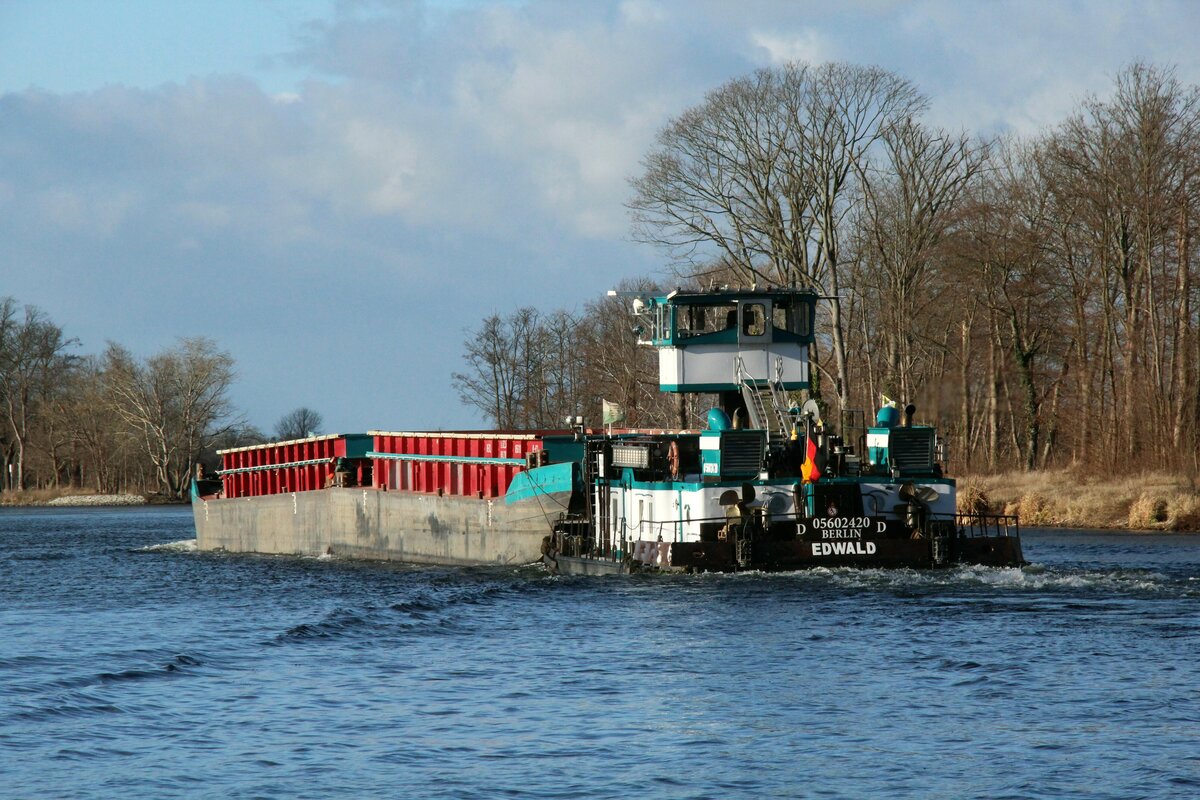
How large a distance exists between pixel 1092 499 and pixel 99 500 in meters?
77.6

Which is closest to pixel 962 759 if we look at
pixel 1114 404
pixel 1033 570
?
pixel 1033 570

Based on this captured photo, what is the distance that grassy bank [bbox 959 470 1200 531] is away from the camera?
160 ft

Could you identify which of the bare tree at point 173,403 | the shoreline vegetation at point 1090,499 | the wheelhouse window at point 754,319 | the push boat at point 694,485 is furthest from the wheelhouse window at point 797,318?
the bare tree at point 173,403

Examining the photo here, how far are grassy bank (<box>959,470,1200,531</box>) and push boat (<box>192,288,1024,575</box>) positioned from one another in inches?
466

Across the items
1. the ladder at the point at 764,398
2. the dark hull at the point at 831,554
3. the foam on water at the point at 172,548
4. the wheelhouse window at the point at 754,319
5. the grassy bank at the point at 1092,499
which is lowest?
the foam on water at the point at 172,548

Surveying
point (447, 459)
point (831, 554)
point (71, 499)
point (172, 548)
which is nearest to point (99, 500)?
point (71, 499)

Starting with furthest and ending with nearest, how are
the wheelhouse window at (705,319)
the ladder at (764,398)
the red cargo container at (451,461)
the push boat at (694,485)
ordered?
the red cargo container at (451,461)
the wheelhouse window at (705,319)
the ladder at (764,398)
the push boat at (694,485)

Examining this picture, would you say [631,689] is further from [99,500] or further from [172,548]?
[99,500]

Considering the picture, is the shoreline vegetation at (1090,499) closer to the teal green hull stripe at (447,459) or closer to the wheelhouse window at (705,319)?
the wheelhouse window at (705,319)

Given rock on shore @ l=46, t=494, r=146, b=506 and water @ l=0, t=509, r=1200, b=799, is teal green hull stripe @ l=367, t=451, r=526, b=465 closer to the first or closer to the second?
water @ l=0, t=509, r=1200, b=799

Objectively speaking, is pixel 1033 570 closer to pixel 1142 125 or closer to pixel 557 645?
pixel 557 645

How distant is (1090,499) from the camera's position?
5197 centimetres

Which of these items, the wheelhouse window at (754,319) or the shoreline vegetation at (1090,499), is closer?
the wheelhouse window at (754,319)

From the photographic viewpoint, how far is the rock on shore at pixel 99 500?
353 feet
